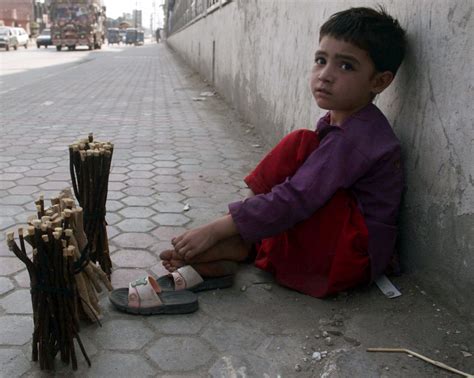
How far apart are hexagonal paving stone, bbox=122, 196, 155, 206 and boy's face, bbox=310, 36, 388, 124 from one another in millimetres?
1668

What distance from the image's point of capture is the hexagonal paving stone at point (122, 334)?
5.90 ft

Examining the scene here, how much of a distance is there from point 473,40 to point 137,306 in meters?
1.56

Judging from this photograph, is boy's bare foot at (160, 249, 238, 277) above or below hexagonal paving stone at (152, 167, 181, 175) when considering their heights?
above

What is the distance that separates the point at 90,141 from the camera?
213 centimetres

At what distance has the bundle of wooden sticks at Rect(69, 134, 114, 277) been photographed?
1986 millimetres

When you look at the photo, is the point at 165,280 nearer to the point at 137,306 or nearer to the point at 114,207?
the point at 137,306

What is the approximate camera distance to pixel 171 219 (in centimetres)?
308

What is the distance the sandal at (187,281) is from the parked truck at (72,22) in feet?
105

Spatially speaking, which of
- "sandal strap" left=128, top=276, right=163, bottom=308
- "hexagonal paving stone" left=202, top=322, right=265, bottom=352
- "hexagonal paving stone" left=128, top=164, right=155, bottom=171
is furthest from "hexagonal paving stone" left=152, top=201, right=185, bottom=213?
"hexagonal paving stone" left=202, top=322, right=265, bottom=352

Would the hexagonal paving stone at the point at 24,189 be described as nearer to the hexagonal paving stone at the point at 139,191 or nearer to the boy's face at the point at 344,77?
the hexagonal paving stone at the point at 139,191

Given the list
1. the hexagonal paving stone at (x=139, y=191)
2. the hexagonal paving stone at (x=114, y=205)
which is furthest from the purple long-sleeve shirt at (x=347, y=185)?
the hexagonal paving stone at (x=139, y=191)

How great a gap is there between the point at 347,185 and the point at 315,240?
276 mm

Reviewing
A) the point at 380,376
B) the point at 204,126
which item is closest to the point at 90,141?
the point at 380,376

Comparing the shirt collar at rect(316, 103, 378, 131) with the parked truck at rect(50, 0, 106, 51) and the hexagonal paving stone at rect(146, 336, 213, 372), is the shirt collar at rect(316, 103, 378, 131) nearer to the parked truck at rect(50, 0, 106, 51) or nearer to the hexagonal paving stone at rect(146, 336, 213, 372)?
the hexagonal paving stone at rect(146, 336, 213, 372)
